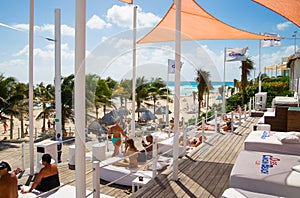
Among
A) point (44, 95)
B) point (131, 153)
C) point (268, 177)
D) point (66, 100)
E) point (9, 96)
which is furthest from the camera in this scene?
point (44, 95)

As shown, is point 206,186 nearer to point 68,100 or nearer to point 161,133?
point 161,133

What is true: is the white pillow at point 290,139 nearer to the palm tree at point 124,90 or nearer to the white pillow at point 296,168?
the white pillow at point 296,168

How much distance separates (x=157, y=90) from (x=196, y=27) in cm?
350

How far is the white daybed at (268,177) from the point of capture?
2023 mm

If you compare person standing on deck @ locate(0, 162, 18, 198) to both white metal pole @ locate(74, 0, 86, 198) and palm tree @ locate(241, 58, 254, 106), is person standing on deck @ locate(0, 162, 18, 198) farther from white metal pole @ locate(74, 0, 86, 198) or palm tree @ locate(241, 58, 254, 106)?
palm tree @ locate(241, 58, 254, 106)

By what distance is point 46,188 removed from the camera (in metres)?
3.11

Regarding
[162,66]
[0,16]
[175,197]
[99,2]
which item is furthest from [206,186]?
[0,16]

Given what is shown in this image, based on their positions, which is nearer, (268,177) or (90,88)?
(268,177)

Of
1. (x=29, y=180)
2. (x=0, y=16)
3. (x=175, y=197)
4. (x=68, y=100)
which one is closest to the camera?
(x=175, y=197)

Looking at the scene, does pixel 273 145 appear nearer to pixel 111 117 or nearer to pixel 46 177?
pixel 111 117

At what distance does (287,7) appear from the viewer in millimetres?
3932

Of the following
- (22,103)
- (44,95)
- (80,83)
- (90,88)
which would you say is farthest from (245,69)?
(80,83)

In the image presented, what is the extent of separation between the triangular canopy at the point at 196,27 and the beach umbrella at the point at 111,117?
2.24m

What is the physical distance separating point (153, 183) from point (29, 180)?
2.70 m
